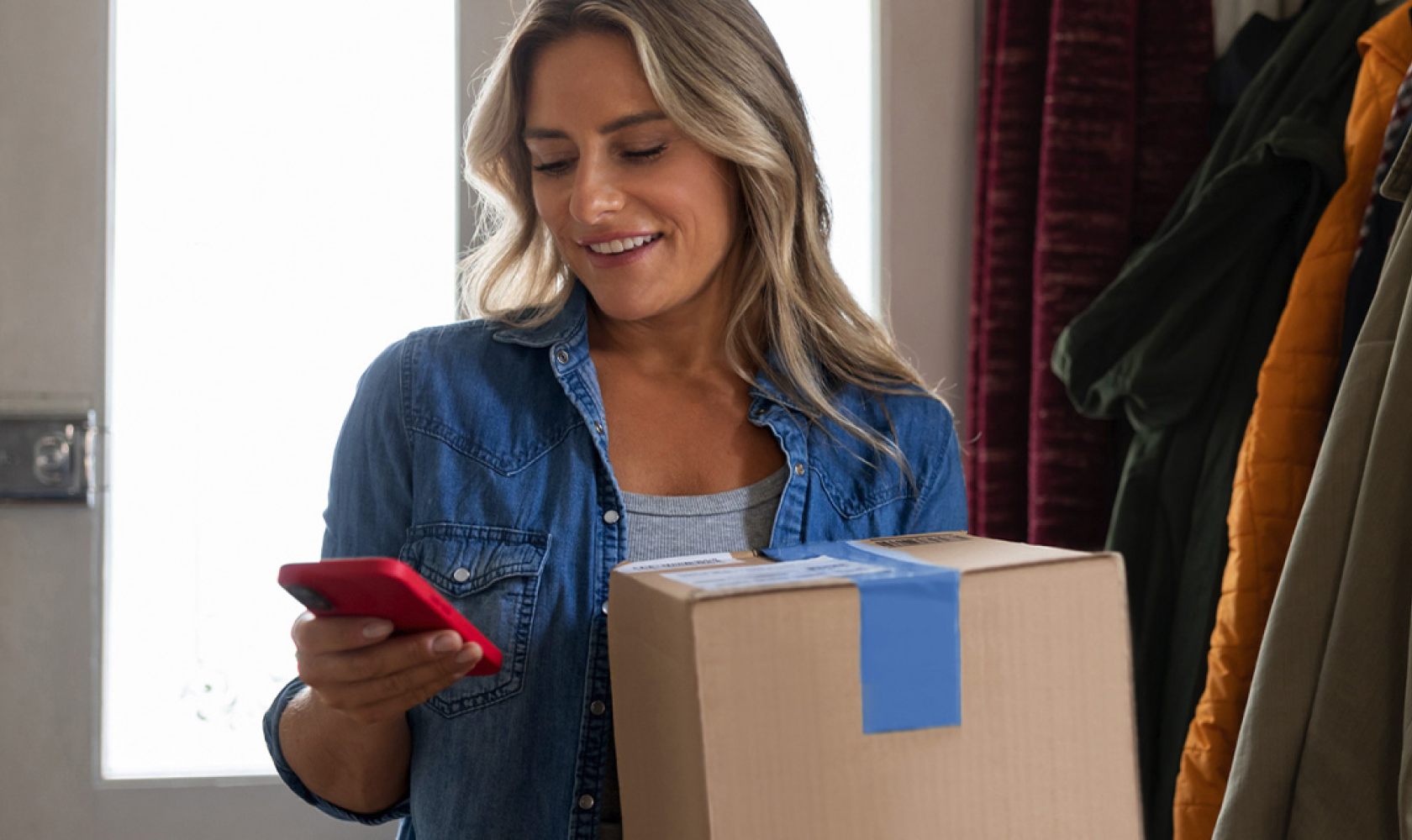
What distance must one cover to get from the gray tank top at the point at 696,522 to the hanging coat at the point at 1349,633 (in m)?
0.45

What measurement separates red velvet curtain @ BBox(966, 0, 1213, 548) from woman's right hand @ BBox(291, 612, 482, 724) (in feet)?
3.21

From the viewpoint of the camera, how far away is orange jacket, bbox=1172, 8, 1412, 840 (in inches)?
46.6

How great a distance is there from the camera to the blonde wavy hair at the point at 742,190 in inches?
38.5

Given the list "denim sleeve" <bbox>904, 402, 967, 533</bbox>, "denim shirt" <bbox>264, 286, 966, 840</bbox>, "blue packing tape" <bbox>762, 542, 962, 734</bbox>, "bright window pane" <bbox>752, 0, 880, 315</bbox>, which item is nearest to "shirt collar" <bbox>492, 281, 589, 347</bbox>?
"denim shirt" <bbox>264, 286, 966, 840</bbox>

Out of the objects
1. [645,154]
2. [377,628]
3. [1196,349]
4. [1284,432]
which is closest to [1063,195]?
[1196,349]

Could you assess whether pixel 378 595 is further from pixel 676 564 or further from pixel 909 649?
pixel 909 649

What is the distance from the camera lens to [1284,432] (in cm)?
119

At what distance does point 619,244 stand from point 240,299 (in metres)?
0.81

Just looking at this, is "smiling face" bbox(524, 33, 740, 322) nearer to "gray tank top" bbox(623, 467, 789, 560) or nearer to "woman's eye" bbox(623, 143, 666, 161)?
"woman's eye" bbox(623, 143, 666, 161)

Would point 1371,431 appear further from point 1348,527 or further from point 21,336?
point 21,336

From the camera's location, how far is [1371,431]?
3.31ft

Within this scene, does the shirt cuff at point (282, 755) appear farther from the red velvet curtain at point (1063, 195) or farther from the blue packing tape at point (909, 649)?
the red velvet curtain at point (1063, 195)

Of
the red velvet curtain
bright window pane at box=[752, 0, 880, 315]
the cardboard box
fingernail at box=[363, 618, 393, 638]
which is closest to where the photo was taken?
the cardboard box

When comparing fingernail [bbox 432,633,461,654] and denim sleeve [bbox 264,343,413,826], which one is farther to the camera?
denim sleeve [bbox 264,343,413,826]
